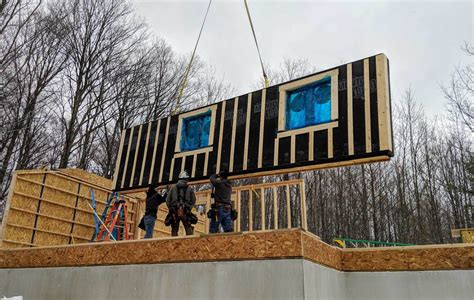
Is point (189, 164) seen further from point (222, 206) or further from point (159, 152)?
point (222, 206)

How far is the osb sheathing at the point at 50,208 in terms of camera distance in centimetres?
1018

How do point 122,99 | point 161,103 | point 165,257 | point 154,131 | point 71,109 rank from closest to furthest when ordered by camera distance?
point 165,257, point 154,131, point 71,109, point 122,99, point 161,103

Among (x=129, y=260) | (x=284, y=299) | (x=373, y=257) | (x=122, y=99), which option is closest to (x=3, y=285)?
(x=129, y=260)

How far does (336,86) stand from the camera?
7754mm

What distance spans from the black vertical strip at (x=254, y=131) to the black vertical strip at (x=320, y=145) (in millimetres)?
1463

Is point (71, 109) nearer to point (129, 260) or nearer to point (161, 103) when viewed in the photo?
point (161, 103)

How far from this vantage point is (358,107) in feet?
23.9

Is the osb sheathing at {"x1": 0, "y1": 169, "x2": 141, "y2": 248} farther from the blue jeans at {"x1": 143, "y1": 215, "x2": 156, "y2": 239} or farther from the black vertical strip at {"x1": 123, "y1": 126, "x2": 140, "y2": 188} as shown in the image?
the blue jeans at {"x1": 143, "y1": 215, "x2": 156, "y2": 239}

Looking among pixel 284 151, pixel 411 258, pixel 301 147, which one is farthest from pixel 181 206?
pixel 411 258

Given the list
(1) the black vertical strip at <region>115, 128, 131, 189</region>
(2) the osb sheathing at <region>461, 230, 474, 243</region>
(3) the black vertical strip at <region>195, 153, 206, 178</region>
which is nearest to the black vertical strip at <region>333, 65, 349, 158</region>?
(3) the black vertical strip at <region>195, 153, 206, 178</region>

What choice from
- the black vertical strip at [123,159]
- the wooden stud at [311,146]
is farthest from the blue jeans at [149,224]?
the wooden stud at [311,146]

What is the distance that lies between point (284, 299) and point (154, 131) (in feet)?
24.5

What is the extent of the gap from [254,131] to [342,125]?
7.16 feet

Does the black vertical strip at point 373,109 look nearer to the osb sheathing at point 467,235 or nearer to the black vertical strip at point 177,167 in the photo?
the black vertical strip at point 177,167
